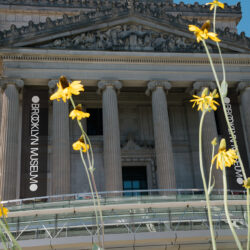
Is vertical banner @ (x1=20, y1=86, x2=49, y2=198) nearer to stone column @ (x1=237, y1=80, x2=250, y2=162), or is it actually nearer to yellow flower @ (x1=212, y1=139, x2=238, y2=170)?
stone column @ (x1=237, y1=80, x2=250, y2=162)

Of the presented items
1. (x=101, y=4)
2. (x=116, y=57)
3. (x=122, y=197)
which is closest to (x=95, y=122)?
(x=116, y=57)

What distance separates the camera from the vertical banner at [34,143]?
28250 mm

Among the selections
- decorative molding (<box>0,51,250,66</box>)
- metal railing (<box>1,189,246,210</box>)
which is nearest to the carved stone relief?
decorative molding (<box>0,51,250,66</box>)

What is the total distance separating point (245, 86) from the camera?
33.6 m

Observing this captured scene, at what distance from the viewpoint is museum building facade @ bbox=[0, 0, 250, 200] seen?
29250mm

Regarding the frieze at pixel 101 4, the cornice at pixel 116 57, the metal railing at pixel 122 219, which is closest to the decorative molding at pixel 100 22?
the cornice at pixel 116 57

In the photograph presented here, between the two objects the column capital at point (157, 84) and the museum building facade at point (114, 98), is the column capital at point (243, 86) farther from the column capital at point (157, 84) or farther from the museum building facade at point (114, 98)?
the column capital at point (157, 84)

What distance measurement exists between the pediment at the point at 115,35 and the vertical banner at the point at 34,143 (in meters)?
3.95

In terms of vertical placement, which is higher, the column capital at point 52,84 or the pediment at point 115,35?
the pediment at point 115,35

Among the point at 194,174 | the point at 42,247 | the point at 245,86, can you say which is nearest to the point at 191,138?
the point at 194,174

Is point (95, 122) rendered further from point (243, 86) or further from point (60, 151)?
point (243, 86)

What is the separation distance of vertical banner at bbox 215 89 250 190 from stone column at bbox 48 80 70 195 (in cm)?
1236

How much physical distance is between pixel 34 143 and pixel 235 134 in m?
15.6

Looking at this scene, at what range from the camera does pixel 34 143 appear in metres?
29.3
